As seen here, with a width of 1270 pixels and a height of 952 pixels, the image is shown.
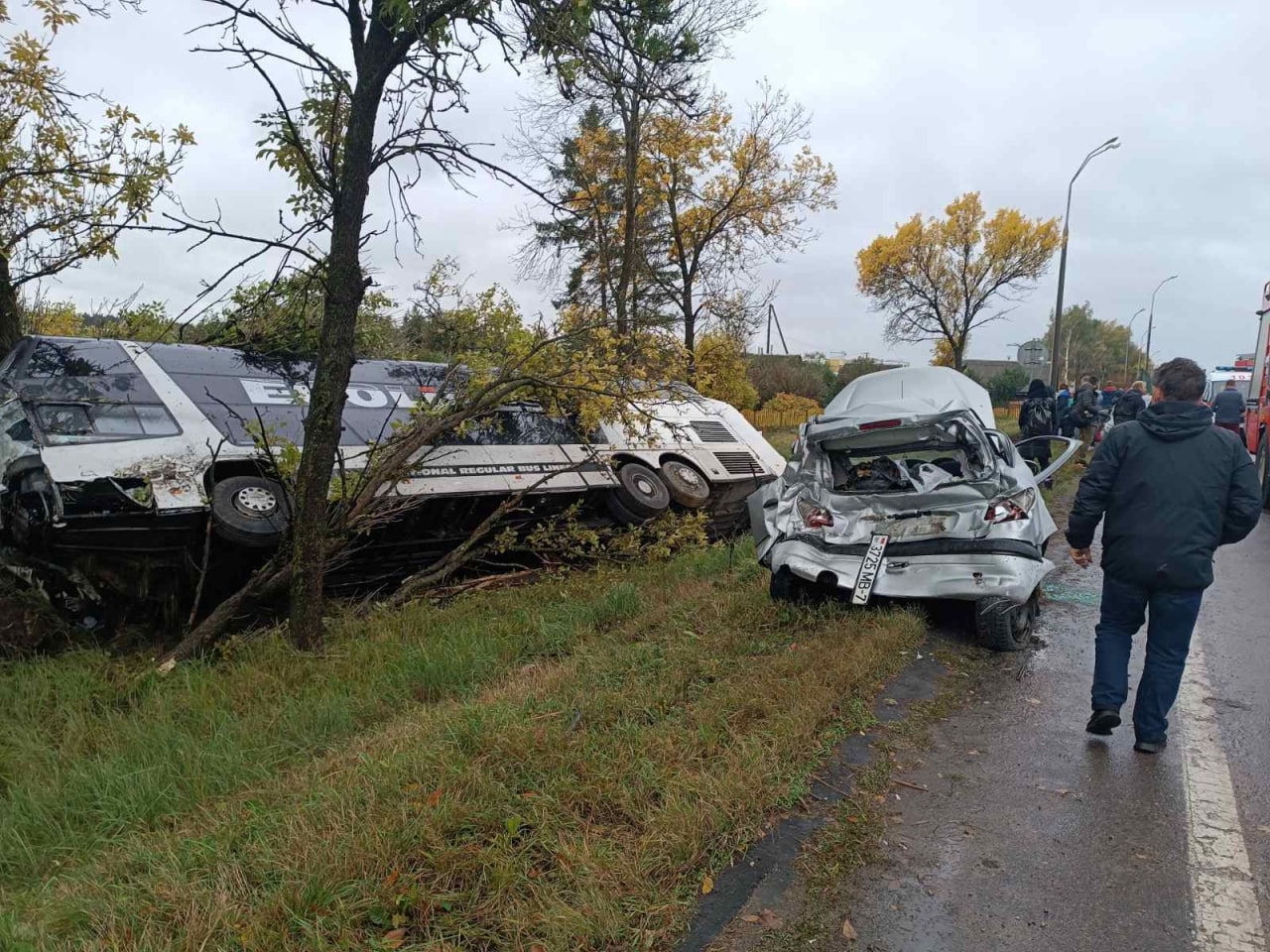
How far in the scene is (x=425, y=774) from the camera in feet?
10.5

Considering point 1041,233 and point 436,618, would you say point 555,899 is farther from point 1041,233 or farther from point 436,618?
point 1041,233

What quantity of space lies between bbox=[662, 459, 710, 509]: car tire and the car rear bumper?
3.17 meters

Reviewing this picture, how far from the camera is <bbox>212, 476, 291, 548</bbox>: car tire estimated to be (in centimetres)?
576

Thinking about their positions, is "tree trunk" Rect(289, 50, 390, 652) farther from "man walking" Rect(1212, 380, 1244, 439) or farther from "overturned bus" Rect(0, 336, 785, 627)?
"man walking" Rect(1212, 380, 1244, 439)

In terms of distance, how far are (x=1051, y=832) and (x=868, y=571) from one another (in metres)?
2.40

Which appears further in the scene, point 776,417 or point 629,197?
point 776,417

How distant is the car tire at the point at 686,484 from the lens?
→ 8.83 metres

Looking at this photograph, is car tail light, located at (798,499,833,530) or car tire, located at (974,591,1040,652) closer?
car tire, located at (974,591,1040,652)

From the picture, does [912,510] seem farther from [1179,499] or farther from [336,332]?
[336,332]

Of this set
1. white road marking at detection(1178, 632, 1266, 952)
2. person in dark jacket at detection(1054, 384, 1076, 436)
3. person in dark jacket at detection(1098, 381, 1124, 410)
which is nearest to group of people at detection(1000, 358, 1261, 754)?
white road marking at detection(1178, 632, 1266, 952)

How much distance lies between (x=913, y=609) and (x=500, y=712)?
308cm

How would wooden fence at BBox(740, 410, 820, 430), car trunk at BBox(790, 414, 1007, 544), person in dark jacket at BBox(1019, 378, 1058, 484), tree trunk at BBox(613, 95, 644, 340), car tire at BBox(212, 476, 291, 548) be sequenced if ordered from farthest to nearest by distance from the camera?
wooden fence at BBox(740, 410, 820, 430)
tree trunk at BBox(613, 95, 644, 340)
person in dark jacket at BBox(1019, 378, 1058, 484)
car tire at BBox(212, 476, 291, 548)
car trunk at BBox(790, 414, 1007, 544)

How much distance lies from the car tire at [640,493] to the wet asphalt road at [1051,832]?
13.5 feet

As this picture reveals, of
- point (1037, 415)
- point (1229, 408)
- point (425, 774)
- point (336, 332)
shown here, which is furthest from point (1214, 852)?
point (1229, 408)
